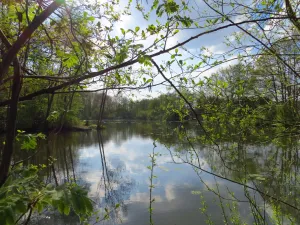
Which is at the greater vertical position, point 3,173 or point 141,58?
point 141,58

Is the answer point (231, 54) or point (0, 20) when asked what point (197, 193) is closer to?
point (231, 54)

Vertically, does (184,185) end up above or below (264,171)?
below

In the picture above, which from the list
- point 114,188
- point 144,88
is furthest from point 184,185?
point 144,88

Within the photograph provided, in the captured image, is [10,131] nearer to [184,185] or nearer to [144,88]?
[144,88]

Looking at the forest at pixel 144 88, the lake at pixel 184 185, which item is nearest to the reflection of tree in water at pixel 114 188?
the lake at pixel 184 185

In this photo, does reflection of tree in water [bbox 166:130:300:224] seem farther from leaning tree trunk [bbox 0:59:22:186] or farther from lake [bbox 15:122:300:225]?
leaning tree trunk [bbox 0:59:22:186]

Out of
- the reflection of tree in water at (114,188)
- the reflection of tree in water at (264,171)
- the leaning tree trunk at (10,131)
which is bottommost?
the reflection of tree in water at (114,188)

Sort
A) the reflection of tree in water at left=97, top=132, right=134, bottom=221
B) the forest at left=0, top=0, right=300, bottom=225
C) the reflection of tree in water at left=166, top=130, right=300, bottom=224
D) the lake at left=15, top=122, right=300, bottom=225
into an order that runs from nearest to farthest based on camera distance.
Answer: the forest at left=0, top=0, right=300, bottom=225 < the reflection of tree in water at left=166, top=130, right=300, bottom=224 < the lake at left=15, top=122, right=300, bottom=225 < the reflection of tree in water at left=97, top=132, right=134, bottom=221

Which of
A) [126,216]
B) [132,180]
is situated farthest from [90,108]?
[126,216]

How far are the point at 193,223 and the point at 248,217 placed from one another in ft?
4.20

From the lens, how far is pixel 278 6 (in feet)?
6.07

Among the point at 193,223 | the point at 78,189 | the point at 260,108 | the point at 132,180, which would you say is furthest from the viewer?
the point at 132,180

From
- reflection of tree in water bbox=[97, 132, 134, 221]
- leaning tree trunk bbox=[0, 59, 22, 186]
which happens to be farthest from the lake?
leaning tree trunk bbox=[0, 59, 22, 186]

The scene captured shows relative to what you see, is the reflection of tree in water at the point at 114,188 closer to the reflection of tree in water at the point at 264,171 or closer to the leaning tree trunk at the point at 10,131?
the reflection of tree in water at the point at 264,171
